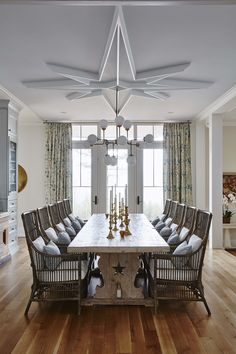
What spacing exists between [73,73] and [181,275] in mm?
2808

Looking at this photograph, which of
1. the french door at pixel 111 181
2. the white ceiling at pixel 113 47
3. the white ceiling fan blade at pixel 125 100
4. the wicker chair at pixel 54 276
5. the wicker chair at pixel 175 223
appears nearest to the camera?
the white ceiling at pixel 113 47

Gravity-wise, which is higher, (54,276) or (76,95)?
(76,95)

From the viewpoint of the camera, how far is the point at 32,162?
861cm

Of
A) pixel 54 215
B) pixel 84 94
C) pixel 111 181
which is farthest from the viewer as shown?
pixel 111 181

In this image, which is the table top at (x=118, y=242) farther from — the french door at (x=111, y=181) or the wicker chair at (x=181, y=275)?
the french door at (x=111, y=181)

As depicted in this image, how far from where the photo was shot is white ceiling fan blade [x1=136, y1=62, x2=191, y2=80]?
14.9 ft

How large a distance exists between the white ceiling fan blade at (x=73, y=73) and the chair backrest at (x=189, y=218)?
86.5 inches

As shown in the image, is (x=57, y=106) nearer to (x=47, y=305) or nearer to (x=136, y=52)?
(x=136, y=52)

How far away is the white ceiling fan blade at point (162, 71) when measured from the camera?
14.9 ft

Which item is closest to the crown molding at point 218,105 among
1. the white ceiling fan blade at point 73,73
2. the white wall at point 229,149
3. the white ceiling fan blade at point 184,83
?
the white ceiling fan blade at point 184,83

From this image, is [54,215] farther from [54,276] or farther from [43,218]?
[54,276]

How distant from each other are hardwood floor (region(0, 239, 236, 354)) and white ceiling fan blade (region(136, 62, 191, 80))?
2.76m

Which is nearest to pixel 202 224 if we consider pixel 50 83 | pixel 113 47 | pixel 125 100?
pixel 113 47

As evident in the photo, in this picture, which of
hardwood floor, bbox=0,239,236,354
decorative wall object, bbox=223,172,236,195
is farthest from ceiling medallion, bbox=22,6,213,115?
decorative wall object, bbox=223,172,236,195
